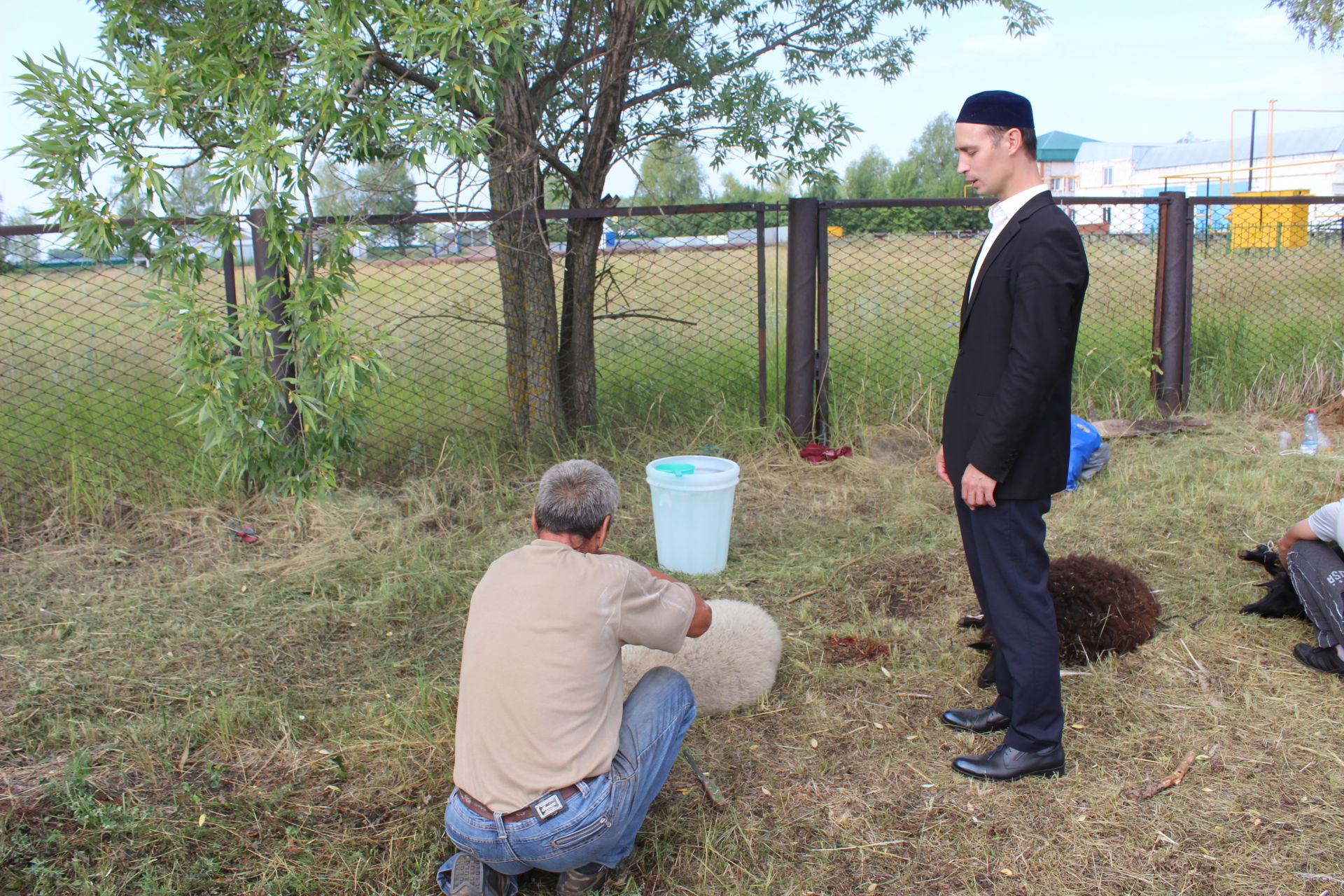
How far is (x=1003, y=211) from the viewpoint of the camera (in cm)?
244

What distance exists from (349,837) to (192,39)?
10.1 feet

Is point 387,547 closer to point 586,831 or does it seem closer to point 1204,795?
point 586,831

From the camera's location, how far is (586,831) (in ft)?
6.70

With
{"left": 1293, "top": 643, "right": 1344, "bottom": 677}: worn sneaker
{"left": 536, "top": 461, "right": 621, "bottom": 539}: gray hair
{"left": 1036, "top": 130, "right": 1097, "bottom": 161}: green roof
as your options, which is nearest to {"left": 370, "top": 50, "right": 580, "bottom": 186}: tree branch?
{"left": 536, "top": 461, "right": 621, "bottom": 539}: gray hair

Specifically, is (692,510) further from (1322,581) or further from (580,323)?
(1322,581)

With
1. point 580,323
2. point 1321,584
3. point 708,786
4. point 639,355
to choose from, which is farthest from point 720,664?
point 639,355

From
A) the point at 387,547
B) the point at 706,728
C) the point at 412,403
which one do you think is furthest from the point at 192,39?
the point at 706,728

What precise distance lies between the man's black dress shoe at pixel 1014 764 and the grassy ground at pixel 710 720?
4cm

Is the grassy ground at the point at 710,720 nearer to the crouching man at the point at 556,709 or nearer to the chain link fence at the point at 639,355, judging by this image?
the crouching man at the point at 556,709

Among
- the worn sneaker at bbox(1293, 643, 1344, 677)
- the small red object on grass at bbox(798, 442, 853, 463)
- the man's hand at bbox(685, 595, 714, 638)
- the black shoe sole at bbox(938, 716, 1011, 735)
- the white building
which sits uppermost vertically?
the white building

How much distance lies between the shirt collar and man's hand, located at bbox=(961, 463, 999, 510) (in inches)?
26.3

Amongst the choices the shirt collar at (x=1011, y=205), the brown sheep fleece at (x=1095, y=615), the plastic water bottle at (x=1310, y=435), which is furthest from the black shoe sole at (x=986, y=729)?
the plastic water bottle at (x=1310, y=435)

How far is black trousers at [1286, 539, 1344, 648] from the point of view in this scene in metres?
3.12

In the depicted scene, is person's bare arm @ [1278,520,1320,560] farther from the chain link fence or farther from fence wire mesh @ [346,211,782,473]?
fence wire mesh @ [346,211,782,473]
